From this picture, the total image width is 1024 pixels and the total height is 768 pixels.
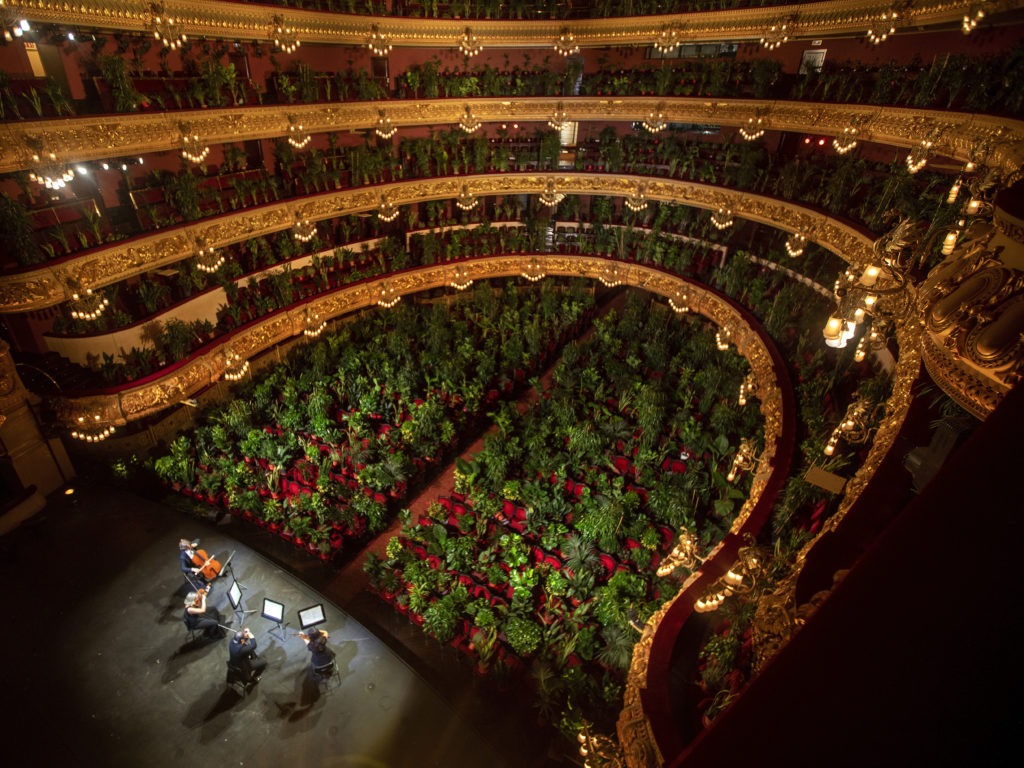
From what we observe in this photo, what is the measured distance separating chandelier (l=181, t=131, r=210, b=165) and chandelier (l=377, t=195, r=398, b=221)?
19.4 ft

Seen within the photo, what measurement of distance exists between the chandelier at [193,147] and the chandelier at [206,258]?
7.11 ft

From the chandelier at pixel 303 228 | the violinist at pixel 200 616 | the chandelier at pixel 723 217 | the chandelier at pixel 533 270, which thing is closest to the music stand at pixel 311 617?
the violinist at pixel 200 616

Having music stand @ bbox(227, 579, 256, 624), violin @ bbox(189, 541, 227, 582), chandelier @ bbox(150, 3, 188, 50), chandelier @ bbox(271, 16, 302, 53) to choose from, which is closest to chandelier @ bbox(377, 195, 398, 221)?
chandelier @ bbox(271, 16, 302, 53)

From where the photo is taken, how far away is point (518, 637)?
10609mm

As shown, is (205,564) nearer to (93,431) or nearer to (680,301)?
(93,431)

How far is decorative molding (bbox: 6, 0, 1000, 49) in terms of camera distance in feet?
37.4

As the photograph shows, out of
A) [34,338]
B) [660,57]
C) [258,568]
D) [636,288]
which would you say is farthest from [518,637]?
[660,57]

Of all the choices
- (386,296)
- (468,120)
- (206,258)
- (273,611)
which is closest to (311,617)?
(273,611)

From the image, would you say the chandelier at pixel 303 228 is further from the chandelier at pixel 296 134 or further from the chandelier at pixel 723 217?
the chandelier at pixel 723 217

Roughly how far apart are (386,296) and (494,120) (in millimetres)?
7917

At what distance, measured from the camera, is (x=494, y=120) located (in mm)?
20797

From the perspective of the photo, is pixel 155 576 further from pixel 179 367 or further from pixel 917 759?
pixel 917 759

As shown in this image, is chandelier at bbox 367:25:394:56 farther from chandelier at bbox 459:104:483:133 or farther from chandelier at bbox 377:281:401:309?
chandelier at bbox 377:281:401:309

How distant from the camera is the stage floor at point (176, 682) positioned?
30.3 feet
